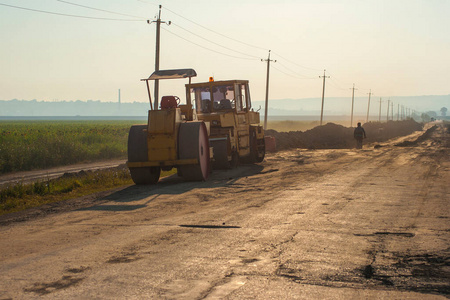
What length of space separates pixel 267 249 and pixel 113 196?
6.94m

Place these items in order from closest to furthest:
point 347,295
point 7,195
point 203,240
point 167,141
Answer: point 347,295 < point 203,240 < point 7,195 < point 167,141

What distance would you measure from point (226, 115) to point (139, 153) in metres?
4.84

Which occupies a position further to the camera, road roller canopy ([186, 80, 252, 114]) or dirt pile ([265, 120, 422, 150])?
dirt pile ([265, 120, 422, 150])

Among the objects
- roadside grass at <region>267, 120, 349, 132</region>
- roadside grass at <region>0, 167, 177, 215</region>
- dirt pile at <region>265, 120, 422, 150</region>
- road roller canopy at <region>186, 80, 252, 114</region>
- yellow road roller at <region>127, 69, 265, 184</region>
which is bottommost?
roadside grass at <region>267, 120, 349, 132</region>

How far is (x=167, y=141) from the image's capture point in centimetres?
1570

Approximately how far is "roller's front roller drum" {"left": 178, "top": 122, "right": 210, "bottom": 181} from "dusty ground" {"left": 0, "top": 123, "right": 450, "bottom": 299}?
1519 mm

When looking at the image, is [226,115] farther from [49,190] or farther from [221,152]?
[49,190]

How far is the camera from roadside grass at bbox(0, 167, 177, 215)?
13.0 meters

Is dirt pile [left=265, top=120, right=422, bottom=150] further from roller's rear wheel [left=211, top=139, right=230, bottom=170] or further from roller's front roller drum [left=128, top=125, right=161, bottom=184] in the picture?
roller's front roller drum [left=128, top=125, right=161, bottom=184]

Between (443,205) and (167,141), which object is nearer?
(443,205)

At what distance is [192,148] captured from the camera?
15.8m

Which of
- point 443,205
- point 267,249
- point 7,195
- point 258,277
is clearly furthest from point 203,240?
point 7,195

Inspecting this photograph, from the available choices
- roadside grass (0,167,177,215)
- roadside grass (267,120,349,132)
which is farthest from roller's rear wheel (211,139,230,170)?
roadside grass (267,120,349,132)

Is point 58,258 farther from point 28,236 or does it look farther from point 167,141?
point 167,141
